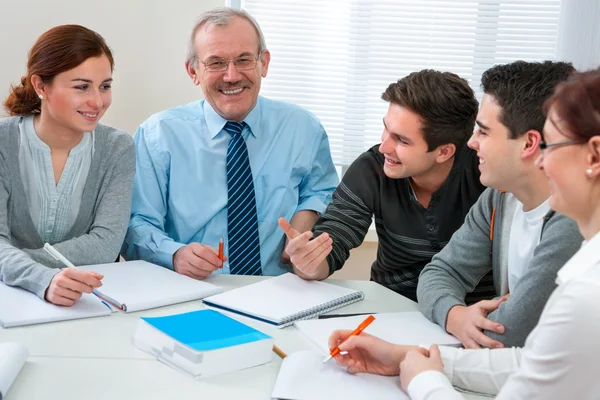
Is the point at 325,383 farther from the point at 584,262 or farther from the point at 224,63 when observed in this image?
the point at 224,63

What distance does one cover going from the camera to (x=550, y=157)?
100 cm

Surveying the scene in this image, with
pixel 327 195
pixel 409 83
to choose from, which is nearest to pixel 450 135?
pixel 409 83

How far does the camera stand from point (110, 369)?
1300 millimetres

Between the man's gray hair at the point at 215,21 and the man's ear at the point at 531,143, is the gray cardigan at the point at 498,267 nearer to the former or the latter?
the man's ear at the point at 531,143

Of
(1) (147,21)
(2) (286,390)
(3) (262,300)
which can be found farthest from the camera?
(1) (147,21)

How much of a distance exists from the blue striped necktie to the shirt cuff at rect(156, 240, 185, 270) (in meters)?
0.28

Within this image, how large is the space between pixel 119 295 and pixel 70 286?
128mm

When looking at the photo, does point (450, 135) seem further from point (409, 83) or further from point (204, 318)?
point (204, 318)

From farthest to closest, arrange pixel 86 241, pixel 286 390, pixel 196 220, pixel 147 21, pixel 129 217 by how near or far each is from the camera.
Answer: pixel 147 21
pixel 196 220
pixel 129 217
pixel 86 241
pixel 286 390

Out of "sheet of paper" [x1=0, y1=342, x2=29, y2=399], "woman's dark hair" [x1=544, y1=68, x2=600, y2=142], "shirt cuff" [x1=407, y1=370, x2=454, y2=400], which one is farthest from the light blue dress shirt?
"woman's dark hair" [x1=544, y1=68, x2=600, y2=142]

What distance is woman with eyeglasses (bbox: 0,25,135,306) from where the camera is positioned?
203cm

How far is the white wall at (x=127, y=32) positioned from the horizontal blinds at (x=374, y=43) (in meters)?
0.35

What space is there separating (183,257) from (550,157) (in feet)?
4.01

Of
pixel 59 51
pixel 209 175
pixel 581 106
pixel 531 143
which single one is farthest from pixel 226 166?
pixel 581 106
